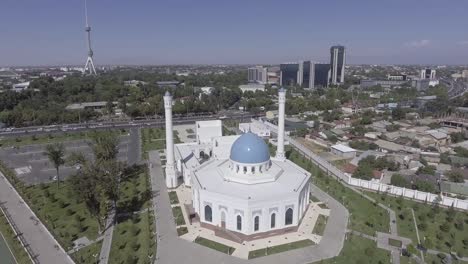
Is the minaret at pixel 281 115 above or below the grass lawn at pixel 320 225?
above

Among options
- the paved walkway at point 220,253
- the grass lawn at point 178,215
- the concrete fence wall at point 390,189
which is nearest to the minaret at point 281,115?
the concrete fence wall at point 390,189

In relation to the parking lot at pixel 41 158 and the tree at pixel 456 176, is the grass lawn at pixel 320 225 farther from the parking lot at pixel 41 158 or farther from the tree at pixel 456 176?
the parking lot at pixel 41 158

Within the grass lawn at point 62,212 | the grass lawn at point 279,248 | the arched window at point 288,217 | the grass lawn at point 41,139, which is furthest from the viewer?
the grass lawn at point 41,139

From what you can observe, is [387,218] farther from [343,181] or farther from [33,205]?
[33,205]

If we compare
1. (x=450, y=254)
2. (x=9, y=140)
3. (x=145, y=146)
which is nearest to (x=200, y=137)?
(x=145, y=146)

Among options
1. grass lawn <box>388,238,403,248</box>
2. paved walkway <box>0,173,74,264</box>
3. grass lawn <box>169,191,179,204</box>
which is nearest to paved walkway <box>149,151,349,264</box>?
Answer: grass lawn <box>169,191,179,204</box>

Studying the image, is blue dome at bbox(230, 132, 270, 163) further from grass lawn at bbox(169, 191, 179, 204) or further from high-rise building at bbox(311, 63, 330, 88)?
high-rise building at bbox(311, 63, 330, 88)
